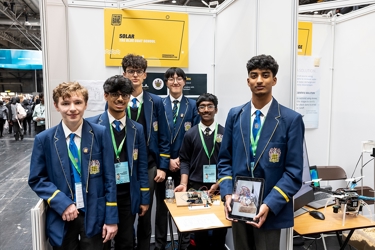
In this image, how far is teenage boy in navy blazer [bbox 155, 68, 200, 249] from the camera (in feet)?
9.05

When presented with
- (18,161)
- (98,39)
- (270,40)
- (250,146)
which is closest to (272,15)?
(270,40)

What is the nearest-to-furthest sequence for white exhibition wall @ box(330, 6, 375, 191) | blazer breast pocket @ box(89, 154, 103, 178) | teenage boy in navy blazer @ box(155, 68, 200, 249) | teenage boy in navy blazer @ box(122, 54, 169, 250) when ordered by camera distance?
blazer breast pocket @ box(89, 154, 103, 178)
teenage boy in navy blazer @ box(122, 54, 169, 250)
teenage boy in navy blazer @ box(155, 68, 200, 249)
white exhibition wall @ box(330, 6, 375, 191)

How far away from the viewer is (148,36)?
10.3ft

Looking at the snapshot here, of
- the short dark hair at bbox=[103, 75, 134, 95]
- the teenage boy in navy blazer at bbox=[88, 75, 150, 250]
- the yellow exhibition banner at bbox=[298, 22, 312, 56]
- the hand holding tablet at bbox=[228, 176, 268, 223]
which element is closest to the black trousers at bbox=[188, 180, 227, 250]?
the teenage boy in navy blazer at bbox=[88, 75, 150, 250]

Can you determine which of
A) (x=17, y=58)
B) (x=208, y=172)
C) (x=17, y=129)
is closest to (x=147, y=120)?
(x=208, y=172)

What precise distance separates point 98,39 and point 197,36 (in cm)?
115

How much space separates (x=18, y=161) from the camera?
7.09 metres

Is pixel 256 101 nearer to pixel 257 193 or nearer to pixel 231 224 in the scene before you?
pixel 257 193

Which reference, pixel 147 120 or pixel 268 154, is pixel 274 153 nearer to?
pixel 268 154

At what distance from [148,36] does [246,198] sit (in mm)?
2275

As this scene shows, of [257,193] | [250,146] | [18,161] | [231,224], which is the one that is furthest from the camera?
[18,161]

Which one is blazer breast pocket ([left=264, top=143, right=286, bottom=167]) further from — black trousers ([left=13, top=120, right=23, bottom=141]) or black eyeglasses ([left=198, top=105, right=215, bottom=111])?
black trousers ([left=13, top=120, right=23, bottom=141])

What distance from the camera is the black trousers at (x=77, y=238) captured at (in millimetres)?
1625

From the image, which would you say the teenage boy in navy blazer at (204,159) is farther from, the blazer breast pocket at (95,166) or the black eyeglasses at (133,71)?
the blazer breast pocket at (95,166)
